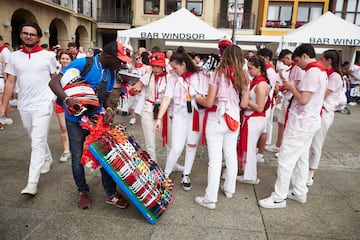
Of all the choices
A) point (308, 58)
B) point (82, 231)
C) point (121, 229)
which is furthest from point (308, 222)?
point (82, 231)

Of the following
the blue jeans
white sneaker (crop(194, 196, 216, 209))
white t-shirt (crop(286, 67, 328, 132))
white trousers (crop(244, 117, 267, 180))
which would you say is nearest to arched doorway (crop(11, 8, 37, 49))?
the blue jeans

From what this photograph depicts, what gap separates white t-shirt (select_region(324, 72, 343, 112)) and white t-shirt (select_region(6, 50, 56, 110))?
11.8 feet

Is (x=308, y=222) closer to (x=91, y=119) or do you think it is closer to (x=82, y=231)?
(x=82, y=231)

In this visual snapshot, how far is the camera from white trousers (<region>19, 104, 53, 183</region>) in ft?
11.2

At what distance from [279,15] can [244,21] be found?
121 inches

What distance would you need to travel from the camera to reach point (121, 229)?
2791 mm

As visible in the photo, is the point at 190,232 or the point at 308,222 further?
the point at 308,222

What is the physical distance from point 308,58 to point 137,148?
6.88ft

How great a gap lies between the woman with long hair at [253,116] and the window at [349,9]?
2628 centimetres

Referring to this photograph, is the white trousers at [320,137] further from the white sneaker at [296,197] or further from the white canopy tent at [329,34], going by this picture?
the white canopy tent at [329,34]

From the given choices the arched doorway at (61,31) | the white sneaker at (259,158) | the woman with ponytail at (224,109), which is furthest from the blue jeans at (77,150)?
the arched doorway at (61,31)

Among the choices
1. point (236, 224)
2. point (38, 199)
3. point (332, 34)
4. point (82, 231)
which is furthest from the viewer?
point (332, 34)

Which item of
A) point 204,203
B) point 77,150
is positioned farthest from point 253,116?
point 77,150

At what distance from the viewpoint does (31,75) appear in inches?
136
